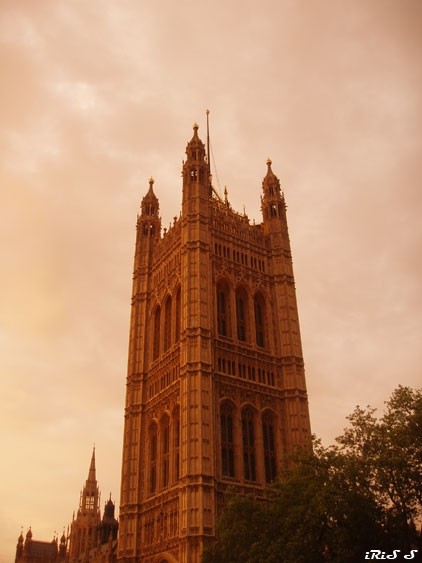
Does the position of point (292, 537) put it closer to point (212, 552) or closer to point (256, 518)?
point (256, 518)

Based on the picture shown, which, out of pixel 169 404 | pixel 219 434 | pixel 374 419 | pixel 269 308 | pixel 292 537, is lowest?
pixel 292 537

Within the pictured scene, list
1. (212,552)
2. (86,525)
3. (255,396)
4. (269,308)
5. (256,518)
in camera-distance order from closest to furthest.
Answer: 1. (256,518)
2. (212,552)
3. (255,396)
4. (269,308)
5. (86,525)

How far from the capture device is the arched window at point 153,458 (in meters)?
47.2

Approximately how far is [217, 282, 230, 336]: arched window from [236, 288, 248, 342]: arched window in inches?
40.3

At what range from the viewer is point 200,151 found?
5934 centimetres

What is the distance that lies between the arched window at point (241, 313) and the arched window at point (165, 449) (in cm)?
923

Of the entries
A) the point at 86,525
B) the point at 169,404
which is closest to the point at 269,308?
the point at 169,404

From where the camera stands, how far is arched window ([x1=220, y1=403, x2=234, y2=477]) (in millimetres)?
43719

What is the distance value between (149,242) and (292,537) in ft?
130

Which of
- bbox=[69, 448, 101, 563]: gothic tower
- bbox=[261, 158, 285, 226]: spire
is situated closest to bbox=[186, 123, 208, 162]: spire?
bbox=[261, 158, 285, 226]: spire

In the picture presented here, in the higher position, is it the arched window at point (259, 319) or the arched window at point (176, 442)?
the arched window at point (259, 319)

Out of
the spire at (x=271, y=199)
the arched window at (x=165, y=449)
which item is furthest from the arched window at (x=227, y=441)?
the spire at (x=271, y=199)

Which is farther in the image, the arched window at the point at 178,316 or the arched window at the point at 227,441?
the arched window at the point at 178,316

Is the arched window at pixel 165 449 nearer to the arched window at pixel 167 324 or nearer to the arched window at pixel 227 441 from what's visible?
the arched window at pixel 227 441
